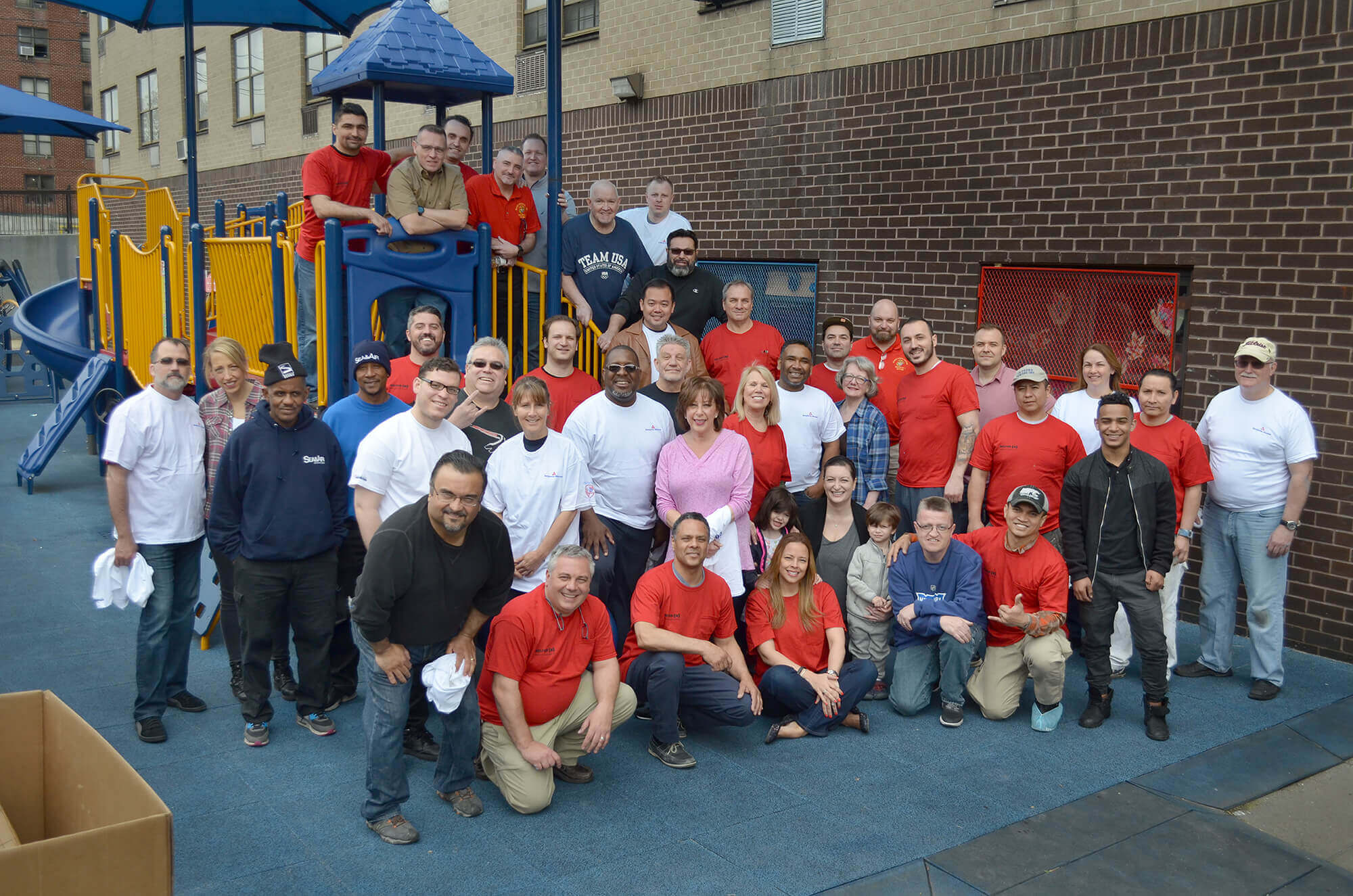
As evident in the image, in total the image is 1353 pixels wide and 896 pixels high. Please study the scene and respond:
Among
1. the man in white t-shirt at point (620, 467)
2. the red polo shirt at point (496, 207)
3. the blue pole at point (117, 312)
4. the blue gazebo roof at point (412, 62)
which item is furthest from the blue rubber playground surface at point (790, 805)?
the blue pole at point (117, 312)

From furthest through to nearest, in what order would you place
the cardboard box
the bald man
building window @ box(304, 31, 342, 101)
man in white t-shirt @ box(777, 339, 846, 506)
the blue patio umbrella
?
building window @ box(304, 31, 342, 101) < the blue patio umbrella < the bald man < man in white t-shirt @ box(777, 339, 846, 506) < the cardboard box

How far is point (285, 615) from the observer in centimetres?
539

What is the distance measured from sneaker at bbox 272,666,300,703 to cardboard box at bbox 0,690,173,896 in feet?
10.9

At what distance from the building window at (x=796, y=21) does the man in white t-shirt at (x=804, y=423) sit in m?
4.23

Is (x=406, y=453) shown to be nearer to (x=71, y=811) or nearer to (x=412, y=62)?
(x=71, y=811)

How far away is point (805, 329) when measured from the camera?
10070 millimetres

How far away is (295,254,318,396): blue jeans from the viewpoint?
745cm

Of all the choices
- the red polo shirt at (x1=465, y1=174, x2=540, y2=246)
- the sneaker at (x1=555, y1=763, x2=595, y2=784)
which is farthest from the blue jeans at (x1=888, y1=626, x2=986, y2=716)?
the red polo shirt at (x1=465, y1=174, x2=540, y2=246)

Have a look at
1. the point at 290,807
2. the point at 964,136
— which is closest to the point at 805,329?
the point at 964,136

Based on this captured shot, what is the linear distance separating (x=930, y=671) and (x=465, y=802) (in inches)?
109

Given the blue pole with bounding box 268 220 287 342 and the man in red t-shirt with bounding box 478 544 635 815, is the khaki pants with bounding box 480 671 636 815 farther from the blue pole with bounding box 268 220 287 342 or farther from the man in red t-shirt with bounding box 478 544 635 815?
the blue pole with bounding box 268 220 287 342

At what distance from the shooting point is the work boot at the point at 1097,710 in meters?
5.84

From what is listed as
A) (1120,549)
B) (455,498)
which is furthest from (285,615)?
(1120,549)

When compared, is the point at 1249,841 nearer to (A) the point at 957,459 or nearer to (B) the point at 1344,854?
(B) the point at 1344,854
